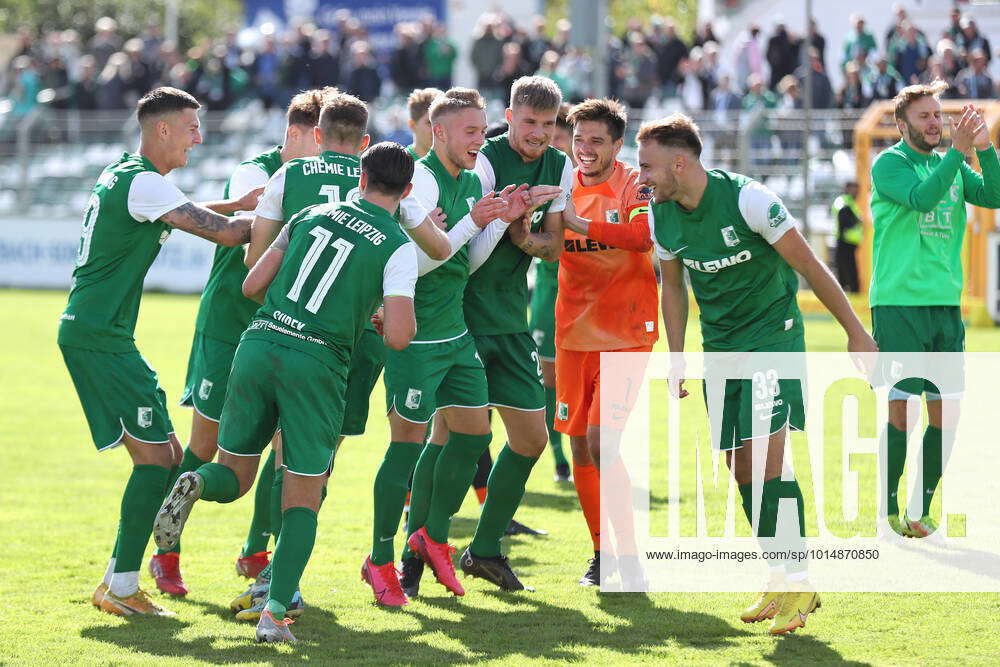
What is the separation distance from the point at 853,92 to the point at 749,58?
9.56 ft

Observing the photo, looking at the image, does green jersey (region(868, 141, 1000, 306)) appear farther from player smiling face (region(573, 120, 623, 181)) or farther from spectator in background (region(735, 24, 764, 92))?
spectator in background (region(735, 24, 764, 92))

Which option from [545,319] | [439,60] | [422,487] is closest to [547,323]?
[545,319]

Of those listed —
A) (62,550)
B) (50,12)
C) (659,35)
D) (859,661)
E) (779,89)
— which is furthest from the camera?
(50,12)

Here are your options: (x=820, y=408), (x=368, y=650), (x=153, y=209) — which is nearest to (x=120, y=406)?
(x=153, y=209)

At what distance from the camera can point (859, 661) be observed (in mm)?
5398

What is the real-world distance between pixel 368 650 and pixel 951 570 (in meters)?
3.11

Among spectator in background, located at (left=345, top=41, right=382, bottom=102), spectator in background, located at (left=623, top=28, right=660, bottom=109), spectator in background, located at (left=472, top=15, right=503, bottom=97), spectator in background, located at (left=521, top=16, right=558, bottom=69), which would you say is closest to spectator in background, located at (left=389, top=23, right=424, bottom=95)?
spectator in background, located at (left=345, top=41, right=382, bottom=102)

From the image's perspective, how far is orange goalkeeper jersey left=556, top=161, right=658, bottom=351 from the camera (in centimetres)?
696

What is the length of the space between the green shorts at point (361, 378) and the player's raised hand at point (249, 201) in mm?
855

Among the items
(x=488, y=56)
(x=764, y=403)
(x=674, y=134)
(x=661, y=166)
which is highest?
(x=488, y=56)

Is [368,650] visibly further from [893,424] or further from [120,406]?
[893,424]

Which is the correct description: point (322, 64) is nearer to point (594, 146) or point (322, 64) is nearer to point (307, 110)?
point (307, 110)

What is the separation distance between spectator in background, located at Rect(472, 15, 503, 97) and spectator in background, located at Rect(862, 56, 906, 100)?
7.13 meters

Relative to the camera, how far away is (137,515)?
20.4ft
